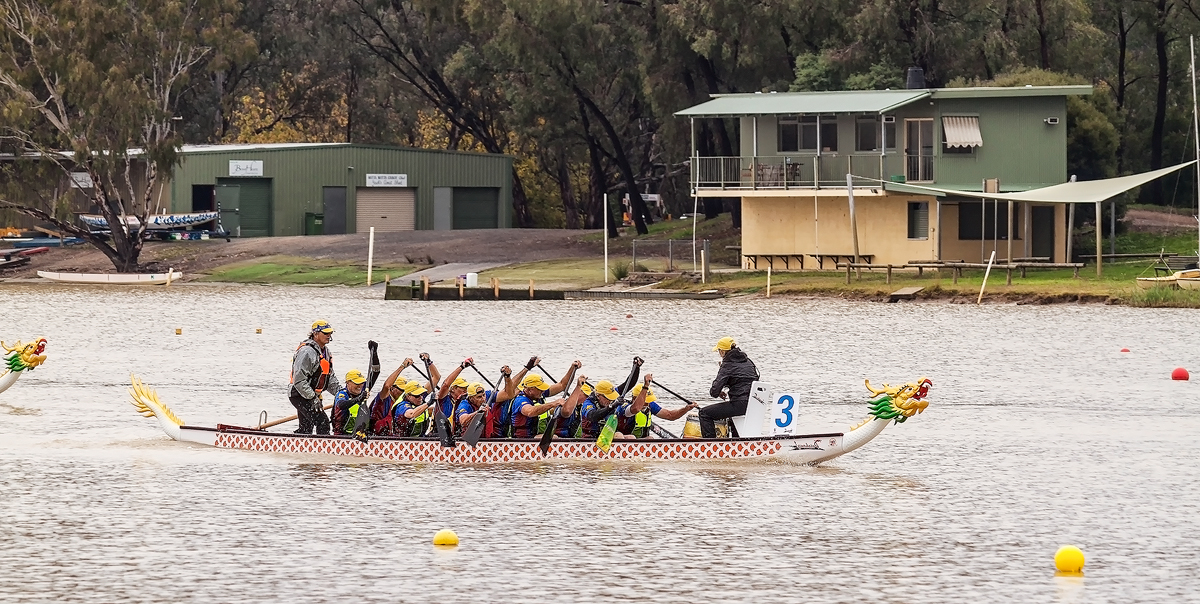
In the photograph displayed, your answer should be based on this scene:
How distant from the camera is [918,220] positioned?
6122 centimetres

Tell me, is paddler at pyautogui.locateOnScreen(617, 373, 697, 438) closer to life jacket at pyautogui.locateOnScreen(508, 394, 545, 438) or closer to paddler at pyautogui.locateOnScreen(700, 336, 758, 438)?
paddler at pyautogui.locateOnScreen(700, 336, 758, 438)

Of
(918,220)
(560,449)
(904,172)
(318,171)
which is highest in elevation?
(318,171)

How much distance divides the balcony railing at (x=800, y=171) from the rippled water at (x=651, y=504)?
21.2 meters

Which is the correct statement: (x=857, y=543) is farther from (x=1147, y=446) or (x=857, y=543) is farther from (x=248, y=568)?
(x=1147, y=446)

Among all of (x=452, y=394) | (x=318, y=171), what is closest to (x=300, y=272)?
(x=318, y=171)

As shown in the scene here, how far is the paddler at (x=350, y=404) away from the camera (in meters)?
25.4

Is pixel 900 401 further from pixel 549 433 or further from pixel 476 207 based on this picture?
pixel 476 207

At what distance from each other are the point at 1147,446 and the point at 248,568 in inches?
566

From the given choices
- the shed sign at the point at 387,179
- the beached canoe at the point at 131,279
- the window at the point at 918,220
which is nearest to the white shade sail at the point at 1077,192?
the window at the point at 918,220

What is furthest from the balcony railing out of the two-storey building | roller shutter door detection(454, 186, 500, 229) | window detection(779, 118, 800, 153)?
roller shutter door detection(454, 186, 500, 229)

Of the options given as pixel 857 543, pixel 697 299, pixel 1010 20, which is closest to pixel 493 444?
pixel 857 543

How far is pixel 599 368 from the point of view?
3831 cm

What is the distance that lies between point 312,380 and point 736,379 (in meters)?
6.03

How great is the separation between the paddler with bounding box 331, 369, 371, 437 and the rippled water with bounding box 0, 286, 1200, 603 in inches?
31.1
